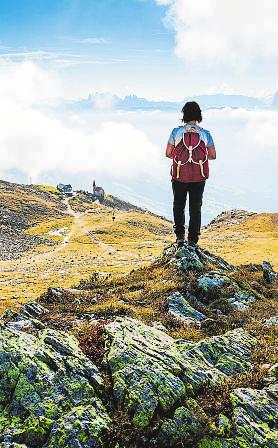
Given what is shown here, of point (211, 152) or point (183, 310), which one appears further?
point (211, 152)

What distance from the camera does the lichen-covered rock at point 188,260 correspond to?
69.6ft

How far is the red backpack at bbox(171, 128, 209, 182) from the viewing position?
17.8m

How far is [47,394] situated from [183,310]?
8.33 meters

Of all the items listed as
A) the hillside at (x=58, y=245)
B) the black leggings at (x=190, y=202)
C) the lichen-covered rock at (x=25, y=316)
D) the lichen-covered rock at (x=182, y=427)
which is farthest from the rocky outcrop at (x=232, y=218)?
the lichen-covered rock at (x=182, y=427)

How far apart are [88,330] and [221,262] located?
14287 millimetres

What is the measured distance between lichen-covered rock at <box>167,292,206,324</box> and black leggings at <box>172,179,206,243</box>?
4.71 m

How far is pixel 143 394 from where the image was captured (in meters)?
9.41

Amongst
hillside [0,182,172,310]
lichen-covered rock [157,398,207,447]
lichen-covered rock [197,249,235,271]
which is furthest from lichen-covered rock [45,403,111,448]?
hillside [0,182,172,310]

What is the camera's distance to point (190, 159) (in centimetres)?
1808

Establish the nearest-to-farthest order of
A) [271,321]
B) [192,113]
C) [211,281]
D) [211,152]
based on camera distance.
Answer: [271,321], [192,113], [211,152], [211,281]

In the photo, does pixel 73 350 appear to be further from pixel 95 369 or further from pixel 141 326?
pixel 141 326

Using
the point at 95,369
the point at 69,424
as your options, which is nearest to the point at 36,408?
the point at 69,424

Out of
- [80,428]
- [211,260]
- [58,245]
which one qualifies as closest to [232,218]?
[58,245]

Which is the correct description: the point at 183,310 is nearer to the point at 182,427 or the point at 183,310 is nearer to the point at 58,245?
the point at 182,427
